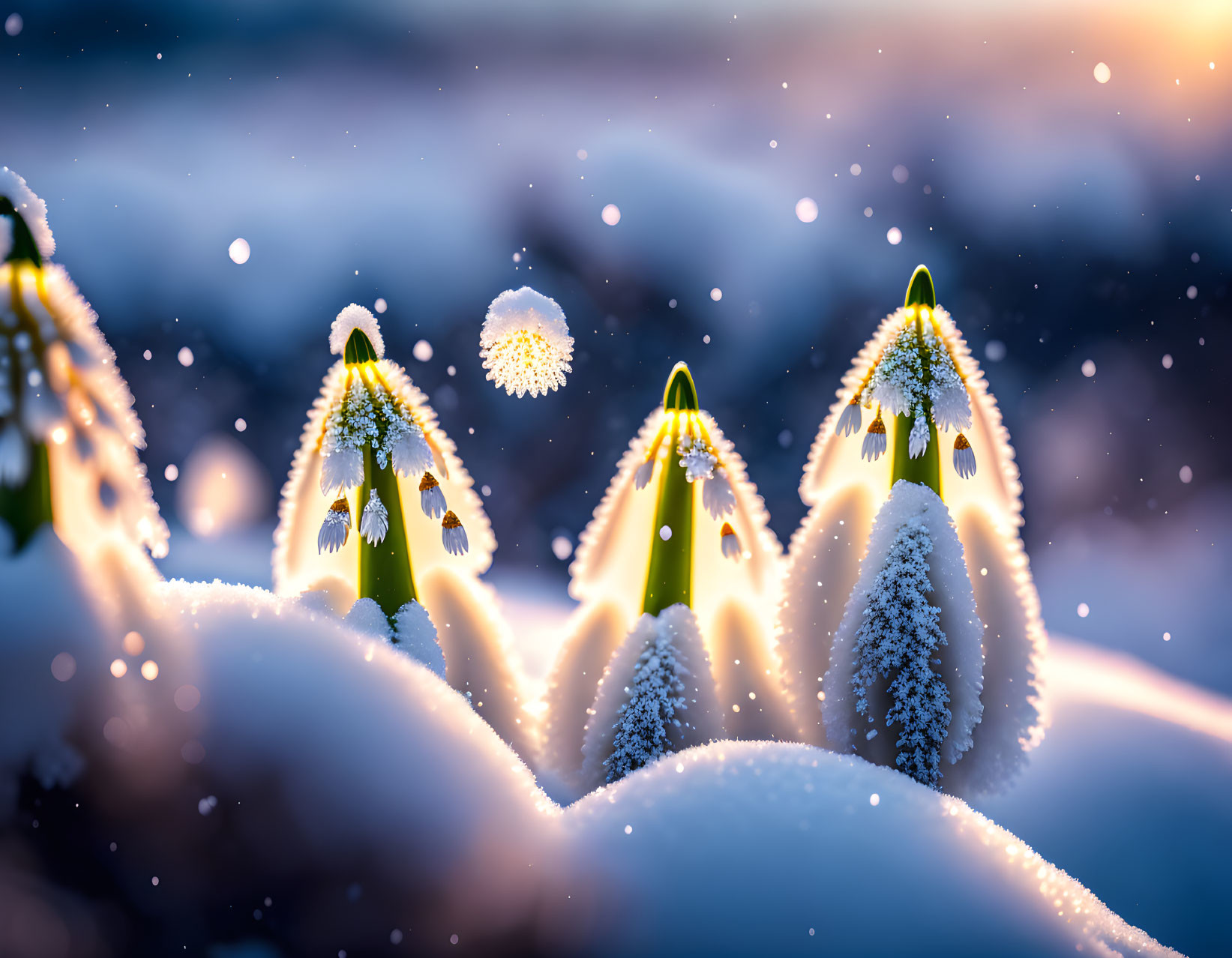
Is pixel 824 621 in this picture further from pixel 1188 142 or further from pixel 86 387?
pixel 1188 142

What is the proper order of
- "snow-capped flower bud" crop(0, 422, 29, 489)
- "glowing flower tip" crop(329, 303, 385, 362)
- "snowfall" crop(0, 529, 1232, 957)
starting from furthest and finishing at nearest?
"glowing flower tip" crop(329, 303, 385, 362) → "snow-capped flower bud" crop(0, 422, 29, 489) → "snowfall" crop(0, 529, 1232, 957)

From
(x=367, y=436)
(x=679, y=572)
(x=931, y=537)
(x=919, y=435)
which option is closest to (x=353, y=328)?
(x=367, y=436)

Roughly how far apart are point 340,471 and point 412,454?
19cm

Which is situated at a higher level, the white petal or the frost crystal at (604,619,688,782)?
the white petal

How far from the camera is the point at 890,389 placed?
7.05 ft

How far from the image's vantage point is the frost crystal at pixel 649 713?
2176 millimetres

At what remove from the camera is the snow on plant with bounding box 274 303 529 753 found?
6.99 feet

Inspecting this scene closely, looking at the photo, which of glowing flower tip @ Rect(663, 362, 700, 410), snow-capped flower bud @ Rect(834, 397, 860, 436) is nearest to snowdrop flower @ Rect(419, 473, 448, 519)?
glowing flower tip @ Rect(663, 362, 700, 410)

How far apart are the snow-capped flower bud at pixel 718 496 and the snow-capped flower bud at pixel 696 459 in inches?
0.8

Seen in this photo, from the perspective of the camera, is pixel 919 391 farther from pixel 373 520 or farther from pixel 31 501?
pixel 31 501

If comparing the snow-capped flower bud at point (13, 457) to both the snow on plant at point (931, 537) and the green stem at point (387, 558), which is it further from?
the snow on plant at point (931, 537)

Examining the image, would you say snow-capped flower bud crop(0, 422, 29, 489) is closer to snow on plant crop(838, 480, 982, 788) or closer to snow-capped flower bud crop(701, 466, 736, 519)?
snow-capped flower bud crop(701, 466, 736, 519)

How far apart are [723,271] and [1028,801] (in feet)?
8.61

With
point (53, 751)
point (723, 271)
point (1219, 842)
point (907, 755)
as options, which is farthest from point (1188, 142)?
point (53, 751)
